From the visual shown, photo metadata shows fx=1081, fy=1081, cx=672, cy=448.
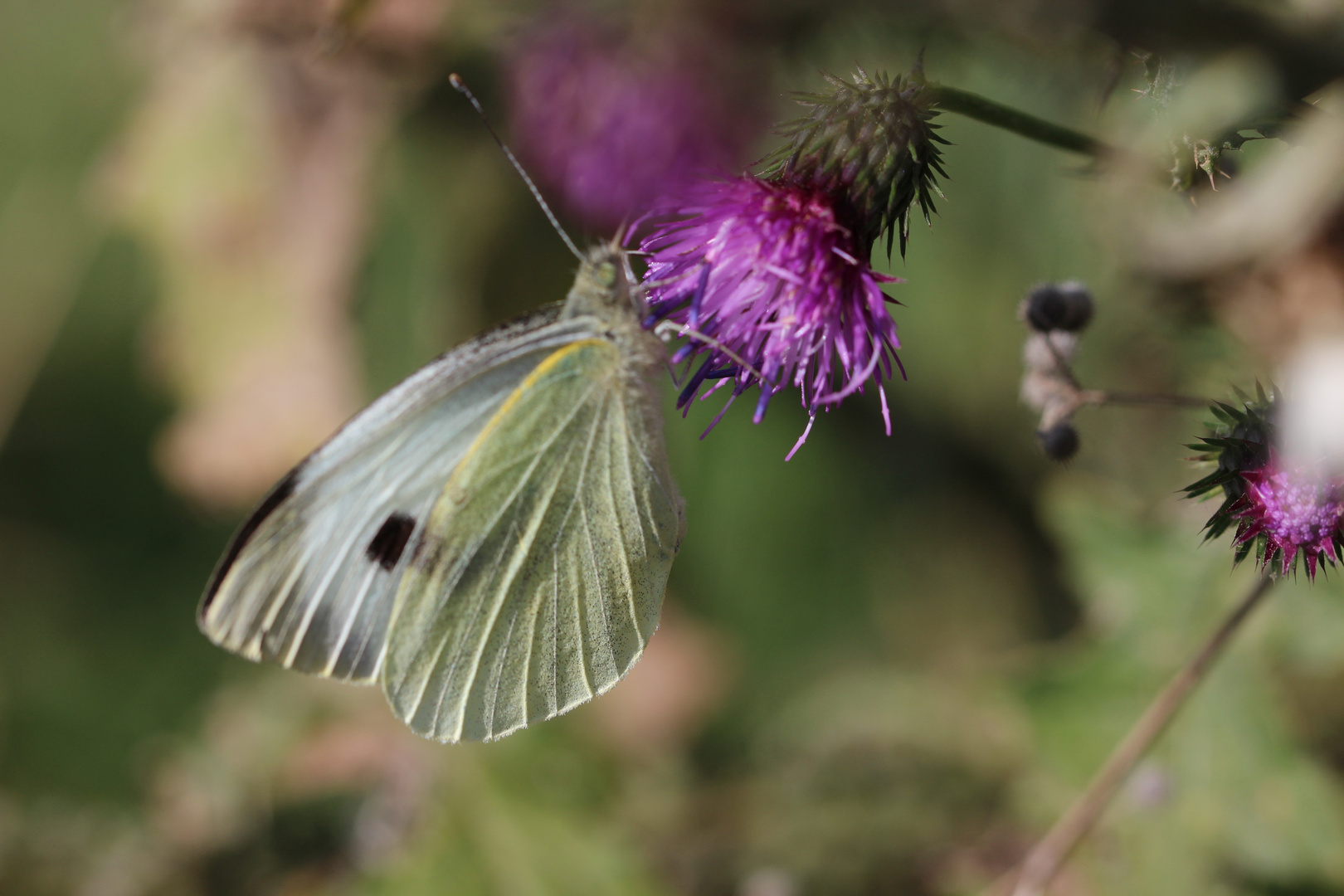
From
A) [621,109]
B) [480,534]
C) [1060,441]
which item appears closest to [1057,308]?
[1060,441]

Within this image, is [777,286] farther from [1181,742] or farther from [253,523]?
[1181,742]

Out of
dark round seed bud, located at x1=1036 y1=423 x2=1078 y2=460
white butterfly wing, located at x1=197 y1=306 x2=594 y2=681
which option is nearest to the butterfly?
white butterfly wing, located at x1=197 y1=306 x2=594 y2=681

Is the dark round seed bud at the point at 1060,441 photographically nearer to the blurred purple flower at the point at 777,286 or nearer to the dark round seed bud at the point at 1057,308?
the dark round seed bud at the point at 1057,308

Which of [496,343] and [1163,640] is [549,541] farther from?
[1163,640]

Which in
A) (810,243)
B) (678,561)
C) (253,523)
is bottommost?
(253,523)

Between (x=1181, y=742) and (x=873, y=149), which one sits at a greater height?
(x=873, y=149)

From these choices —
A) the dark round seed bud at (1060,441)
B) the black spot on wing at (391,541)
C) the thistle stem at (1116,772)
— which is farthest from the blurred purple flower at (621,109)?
the thistle stem at (1116,772)
